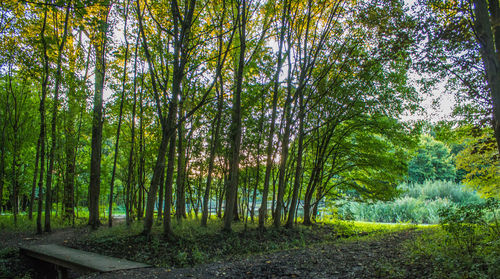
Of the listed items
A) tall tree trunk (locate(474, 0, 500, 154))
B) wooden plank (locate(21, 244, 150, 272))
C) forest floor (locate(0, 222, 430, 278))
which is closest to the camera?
tall tree trunk (locate(474, 0, 500, 154))

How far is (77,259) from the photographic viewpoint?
614 centimetres

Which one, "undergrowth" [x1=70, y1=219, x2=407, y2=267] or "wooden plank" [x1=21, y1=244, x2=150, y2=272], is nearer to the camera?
"wooden plank" [x1=21, y1=244, x2=150, y2=272]

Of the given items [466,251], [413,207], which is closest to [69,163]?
[466,251]

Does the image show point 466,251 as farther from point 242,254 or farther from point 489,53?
point 242,254

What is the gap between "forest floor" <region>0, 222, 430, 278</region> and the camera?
4617 mm

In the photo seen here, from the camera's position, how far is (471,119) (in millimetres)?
8250

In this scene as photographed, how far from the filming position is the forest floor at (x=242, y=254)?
4.62m

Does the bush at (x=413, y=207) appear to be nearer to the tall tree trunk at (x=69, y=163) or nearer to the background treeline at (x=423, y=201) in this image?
the background treeline at (x=423, y=201)

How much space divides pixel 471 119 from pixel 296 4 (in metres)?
7.33

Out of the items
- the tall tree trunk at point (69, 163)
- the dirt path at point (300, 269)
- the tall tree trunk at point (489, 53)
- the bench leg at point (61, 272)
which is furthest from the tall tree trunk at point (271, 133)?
the tall tree trunk at point (69, 163)

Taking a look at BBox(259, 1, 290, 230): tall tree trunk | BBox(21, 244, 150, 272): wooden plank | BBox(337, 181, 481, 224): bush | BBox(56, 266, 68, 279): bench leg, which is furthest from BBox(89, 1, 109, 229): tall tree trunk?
BBox(337, 181, 481, 224): bush

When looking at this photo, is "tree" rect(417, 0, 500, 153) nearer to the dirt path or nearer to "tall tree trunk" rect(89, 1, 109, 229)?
the dirt path

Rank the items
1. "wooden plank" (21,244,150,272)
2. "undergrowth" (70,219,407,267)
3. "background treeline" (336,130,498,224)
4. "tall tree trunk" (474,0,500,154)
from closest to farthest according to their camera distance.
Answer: "tall tree trunk" (474,0,500,154) → "wooden plank" (21,244,150,272) → "undergrowth" (70,219,407,267) → "background treeline" (336,130,498,224)

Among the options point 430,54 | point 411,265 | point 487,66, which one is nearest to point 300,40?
point 430,54
